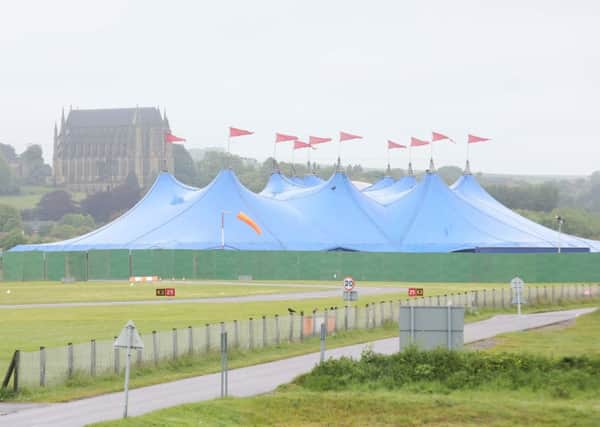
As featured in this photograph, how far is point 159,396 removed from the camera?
29.7m

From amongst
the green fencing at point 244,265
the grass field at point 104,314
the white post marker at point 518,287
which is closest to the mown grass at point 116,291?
the grass field at point 104,314

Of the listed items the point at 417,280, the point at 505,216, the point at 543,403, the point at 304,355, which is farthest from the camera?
the point at 505,216

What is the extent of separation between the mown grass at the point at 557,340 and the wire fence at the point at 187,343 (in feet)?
18.6

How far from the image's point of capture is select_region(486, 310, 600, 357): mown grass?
129 ft

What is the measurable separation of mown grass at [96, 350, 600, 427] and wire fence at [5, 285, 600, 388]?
5279 millimetres

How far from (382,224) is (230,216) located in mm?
13885

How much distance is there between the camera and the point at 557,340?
144 feet

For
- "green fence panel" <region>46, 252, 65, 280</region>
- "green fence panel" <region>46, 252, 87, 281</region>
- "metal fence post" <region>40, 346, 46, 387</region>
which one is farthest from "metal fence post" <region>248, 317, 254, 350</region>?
"green fence panel" <region>46, 252, 65, 280</region>

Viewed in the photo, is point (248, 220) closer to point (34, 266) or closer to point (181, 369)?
point (34, 266)

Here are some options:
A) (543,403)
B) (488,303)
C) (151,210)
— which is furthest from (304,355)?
(151,210)

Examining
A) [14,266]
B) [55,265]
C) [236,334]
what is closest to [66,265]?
[55,265]

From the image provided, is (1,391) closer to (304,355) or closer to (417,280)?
(304,355)

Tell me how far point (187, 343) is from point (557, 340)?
1312 centimetres

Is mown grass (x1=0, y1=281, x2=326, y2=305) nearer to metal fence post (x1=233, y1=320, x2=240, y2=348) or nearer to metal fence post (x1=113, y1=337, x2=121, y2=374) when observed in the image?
metal fence post (x1=233, y1=320, x2=240, y2=348)
